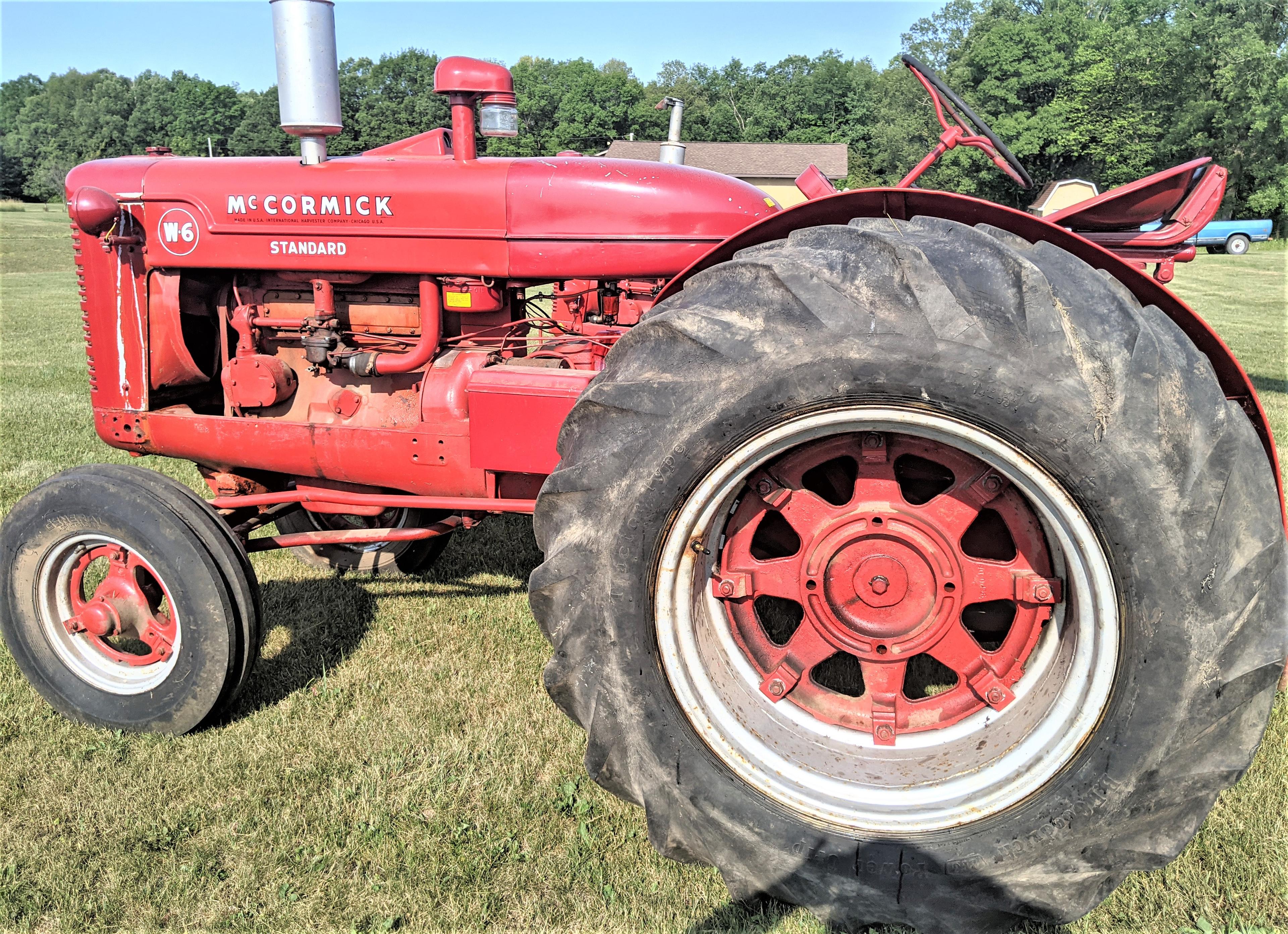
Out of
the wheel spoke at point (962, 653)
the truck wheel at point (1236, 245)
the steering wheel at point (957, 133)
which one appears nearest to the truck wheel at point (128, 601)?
the wheel spoke at point (962, 653)

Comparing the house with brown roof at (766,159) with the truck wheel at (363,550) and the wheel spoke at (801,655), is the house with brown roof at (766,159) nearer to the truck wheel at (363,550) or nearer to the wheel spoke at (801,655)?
the truck wheel at (363,550)

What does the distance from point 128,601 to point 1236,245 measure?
37060 mm

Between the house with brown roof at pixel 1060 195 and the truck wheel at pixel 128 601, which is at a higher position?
the house with brown roof at pixel 1060 195

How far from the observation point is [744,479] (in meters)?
2.17

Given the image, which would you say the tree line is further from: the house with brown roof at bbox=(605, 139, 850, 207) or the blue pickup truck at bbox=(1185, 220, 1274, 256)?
the blue pickup truck at bbox=(1185, 220, 1274, 256)

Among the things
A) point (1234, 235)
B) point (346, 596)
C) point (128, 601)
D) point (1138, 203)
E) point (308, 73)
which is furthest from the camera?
point (1234, 235)

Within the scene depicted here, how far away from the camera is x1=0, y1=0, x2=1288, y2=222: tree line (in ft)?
134

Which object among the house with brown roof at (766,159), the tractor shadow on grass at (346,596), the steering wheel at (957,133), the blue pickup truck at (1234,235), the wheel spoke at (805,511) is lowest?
the tractor shadow on grass at (346,596)

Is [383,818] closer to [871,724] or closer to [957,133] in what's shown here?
[871,724]

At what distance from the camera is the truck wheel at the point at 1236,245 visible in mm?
31234

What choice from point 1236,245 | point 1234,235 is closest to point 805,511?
point 1236,245

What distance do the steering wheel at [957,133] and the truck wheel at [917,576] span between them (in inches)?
51.5

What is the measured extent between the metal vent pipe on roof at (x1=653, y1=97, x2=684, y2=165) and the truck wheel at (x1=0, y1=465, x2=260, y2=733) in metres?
2.23

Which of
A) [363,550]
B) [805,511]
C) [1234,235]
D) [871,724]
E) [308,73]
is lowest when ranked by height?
[363,550]
